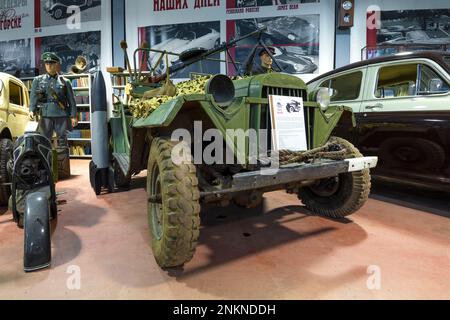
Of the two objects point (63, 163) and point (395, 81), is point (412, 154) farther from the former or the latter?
point (63, 163)

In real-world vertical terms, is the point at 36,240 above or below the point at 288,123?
below

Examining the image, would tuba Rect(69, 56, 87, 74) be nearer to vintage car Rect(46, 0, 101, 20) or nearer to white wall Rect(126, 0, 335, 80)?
white wall Rect(126, 0, 335, 80)

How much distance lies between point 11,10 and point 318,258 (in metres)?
9.61

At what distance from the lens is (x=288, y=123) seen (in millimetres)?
2238

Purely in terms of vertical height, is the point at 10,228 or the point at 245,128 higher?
the point at 245,128

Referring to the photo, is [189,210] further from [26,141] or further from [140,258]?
[26,141]

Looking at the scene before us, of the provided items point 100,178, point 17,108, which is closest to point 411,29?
point 100,178

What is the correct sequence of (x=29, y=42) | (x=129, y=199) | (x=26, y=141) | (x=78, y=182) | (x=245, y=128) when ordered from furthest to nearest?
(x=29, y=42) → (x=78, y=182) → (x=129, y=199) → (x=26, y=141) → (x=245, y=128)

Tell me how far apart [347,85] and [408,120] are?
1.11 m

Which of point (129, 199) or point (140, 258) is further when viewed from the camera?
point (129, 199)

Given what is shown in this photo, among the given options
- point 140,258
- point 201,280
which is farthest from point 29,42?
point 201,280

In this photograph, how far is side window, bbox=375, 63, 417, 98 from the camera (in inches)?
138

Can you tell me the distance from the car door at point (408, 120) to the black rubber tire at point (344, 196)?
0.98 m
